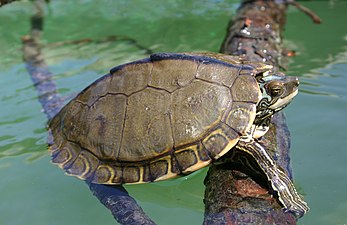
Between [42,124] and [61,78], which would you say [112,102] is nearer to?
[42,124]

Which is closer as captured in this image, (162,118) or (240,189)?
(240,189)

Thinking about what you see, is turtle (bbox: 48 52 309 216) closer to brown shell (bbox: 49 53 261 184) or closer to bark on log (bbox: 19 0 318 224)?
brown shell (bbox: 49 53 261 184)

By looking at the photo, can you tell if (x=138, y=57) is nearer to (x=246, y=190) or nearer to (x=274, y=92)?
(x=274, y=92)

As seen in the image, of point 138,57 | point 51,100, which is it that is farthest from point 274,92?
point 138,57

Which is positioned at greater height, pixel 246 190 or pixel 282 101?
pixel 282 101

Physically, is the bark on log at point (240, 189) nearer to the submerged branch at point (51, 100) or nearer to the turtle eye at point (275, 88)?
the submerged branch at point (51, 100)

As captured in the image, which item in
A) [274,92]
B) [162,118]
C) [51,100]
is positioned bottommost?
[51,100]

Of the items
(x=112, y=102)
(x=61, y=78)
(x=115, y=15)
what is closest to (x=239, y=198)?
(x=112, y=102)
